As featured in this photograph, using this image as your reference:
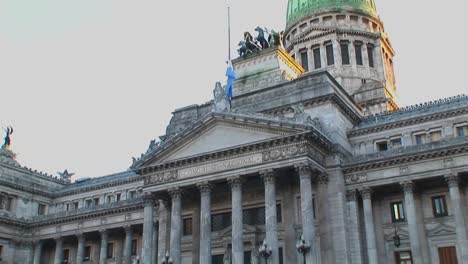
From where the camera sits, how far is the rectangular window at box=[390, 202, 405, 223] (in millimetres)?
45188

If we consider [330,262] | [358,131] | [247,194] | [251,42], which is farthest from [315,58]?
[330,262]

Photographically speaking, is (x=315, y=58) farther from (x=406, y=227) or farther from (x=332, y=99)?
Answer: (x=406, y=227)

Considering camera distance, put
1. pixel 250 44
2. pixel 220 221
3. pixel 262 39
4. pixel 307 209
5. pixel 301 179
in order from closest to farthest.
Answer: pixel 307 209 → pixel 301 179 → pixel 220 221 → pixel 250 44 → pixel 262 39

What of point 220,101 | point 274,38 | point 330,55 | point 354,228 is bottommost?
point 354,228

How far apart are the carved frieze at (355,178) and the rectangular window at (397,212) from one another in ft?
10.9

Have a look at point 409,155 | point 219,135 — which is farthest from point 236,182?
point 409,155

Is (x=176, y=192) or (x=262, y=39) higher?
(x=262, y=39)

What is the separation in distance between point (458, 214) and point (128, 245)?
34.2 metres

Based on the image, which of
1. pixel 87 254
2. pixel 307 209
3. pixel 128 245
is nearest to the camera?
pixel 307 209

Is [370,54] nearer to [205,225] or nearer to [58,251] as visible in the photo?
[205,225]

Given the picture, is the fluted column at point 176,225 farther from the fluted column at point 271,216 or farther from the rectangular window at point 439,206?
the rectangular window at point 439,206

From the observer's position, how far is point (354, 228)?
44500 mm

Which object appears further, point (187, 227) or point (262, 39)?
point (262, 39)

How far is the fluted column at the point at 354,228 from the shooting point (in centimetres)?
4356
